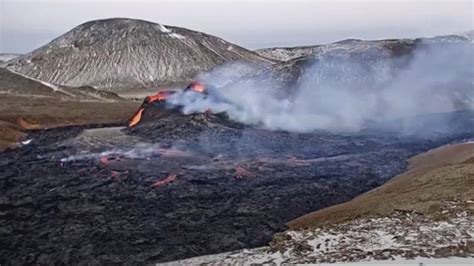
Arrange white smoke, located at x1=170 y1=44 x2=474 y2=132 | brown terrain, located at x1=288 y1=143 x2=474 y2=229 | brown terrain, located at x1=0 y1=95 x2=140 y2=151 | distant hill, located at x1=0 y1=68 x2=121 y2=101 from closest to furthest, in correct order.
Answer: brown terrain, located at x1=288 y1=143 x2=474 y2=229, brown terrain, located at x1=0 y1=95 x2=140 y2=151, white smoke, located at x1=170 y1=44 x2=474 y2=132, distant hill, located at x1=0 y1=68 x2=121 y2=101

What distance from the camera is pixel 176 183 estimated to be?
32125 mm

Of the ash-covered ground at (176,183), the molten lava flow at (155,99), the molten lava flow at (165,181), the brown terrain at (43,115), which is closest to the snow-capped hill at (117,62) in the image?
the brown terrain at (43,115)

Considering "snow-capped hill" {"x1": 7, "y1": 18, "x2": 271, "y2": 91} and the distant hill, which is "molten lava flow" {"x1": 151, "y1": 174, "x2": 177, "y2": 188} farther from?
"snow-capped hill" {"x1": 7, "y1": 18, "x2": 271, "y2": 91}

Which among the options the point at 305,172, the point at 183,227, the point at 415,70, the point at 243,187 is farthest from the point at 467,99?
the point at 183,227

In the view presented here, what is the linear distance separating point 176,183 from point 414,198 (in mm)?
13674

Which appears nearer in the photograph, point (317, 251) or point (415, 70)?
point (317, 251)

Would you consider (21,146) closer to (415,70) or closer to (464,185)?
(464,185)

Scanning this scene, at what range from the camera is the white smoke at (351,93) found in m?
59.5

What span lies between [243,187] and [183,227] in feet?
24.4

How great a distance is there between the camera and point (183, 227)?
953 inches

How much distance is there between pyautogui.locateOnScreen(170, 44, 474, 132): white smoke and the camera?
59469 millimetres

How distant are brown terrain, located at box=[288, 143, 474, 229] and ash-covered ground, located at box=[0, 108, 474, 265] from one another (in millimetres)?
1767

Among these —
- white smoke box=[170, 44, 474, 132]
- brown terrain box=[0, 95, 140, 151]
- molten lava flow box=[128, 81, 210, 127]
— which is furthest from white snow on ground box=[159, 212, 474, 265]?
molten lava flow box=[128, 81, 210, 127]

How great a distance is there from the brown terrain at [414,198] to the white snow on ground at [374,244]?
0.80 meters
